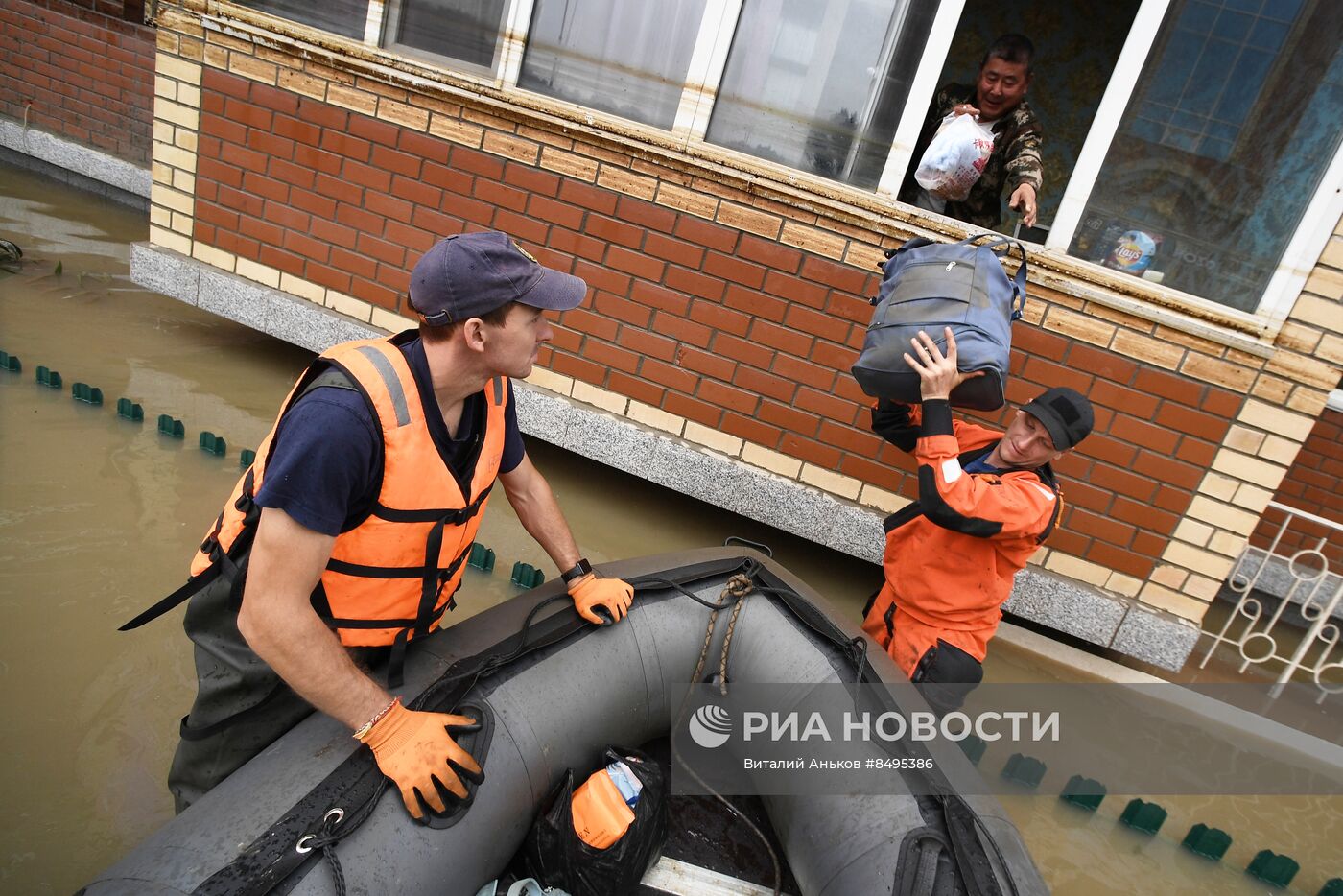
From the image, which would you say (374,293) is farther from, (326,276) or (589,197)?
(589,197)

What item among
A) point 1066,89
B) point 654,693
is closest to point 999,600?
point 654,693

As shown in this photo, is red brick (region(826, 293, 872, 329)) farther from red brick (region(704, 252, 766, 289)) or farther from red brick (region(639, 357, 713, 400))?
red brick (region(639, 357, 713, 400))

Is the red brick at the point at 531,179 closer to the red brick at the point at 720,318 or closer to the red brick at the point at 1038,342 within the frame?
the red brick at the point at 720,318

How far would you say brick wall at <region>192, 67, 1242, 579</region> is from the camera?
3891 mm

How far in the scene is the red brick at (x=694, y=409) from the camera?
438 cm

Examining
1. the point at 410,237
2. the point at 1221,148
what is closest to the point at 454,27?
the point at 410,237

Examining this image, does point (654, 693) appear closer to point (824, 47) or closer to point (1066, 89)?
point (824, 47)

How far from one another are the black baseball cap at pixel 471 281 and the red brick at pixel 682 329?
8.20 ft

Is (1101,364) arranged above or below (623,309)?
above

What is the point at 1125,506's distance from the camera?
13.0ft

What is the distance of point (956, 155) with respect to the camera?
3443 millimetres

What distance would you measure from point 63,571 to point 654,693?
96.8 inches

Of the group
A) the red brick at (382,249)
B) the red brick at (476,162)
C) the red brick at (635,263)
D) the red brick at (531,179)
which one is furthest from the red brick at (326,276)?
the red brick at (635,263)

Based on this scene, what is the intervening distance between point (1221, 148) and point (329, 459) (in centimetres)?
431
